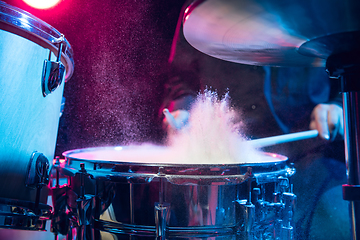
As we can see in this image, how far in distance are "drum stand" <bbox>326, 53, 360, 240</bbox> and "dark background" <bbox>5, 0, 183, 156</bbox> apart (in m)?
1.33

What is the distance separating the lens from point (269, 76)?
70.7 inches

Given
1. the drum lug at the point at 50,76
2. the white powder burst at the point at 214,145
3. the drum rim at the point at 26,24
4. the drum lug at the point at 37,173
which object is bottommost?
the drum lug at the point at 37,173

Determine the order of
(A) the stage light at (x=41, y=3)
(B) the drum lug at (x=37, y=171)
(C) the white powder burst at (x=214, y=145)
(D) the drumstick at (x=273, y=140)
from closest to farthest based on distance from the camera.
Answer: (B) the drum lug at (x=37, y=171), (C) the white powder burst at (x=214, y=145), (D) the drumstick at (x=273, y=140), (A) the stage light at (x=41, y=3)

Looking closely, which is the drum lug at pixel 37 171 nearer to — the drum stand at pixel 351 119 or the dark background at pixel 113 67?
→ the drum stand at pixel 351 119

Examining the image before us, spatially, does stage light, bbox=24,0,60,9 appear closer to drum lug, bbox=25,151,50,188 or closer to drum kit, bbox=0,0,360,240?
drum kit, bbox=0,0,360,240

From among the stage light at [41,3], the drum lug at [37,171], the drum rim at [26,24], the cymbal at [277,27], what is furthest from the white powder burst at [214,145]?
the stage light at [41,3]

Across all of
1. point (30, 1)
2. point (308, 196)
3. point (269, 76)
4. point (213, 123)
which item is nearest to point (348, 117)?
point (213, 123)

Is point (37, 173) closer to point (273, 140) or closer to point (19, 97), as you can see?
point (19, 97)

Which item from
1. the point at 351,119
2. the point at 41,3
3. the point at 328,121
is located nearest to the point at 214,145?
the point at 351,119

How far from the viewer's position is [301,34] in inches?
19.0

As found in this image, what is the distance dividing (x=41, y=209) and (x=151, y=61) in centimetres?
128

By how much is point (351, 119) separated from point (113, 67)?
4.69 feet

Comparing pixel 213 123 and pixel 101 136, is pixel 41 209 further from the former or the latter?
pixel 101 136

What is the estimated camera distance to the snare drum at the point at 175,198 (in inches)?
20.9
